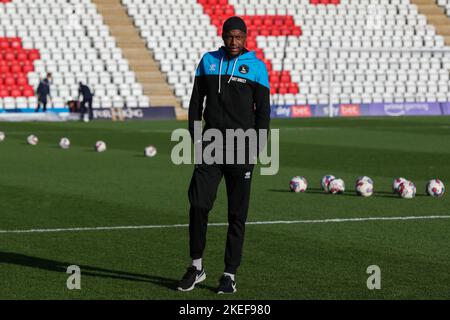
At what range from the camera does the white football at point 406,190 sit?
50.3ft

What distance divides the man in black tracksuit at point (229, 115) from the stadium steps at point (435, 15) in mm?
51947

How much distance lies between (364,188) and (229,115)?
7.55 meters

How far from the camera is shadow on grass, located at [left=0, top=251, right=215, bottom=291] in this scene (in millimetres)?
8805

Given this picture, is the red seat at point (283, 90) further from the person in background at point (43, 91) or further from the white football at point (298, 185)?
the white football at point (298, 185)

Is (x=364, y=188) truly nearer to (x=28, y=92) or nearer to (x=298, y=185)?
(x=298, y=185)

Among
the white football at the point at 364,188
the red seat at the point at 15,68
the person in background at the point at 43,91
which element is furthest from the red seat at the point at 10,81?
the white football at the point at 364,188

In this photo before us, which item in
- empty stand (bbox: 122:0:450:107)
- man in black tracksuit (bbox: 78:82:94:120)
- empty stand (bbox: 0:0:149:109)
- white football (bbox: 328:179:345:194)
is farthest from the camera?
empty stand (bbox: 122:0:450:107)

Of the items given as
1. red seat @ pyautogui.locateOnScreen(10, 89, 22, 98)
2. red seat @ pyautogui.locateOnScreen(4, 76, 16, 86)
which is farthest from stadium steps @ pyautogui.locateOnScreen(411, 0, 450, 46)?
red seat @ pyautogui.locateOnScreen(4, 76, 16, 86)

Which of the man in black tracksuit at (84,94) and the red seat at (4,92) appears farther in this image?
the red seat at (4,92)

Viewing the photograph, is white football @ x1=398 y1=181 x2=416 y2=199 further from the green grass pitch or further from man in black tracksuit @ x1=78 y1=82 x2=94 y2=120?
man in black tracksuit @ x1=78 y1=82 x2=94 y2=120

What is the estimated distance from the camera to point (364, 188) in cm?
1558

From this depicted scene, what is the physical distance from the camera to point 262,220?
506 inches

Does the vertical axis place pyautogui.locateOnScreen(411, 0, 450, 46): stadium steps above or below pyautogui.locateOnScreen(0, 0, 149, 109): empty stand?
above

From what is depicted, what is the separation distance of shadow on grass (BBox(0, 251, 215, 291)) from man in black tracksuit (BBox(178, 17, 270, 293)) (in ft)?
1.09
